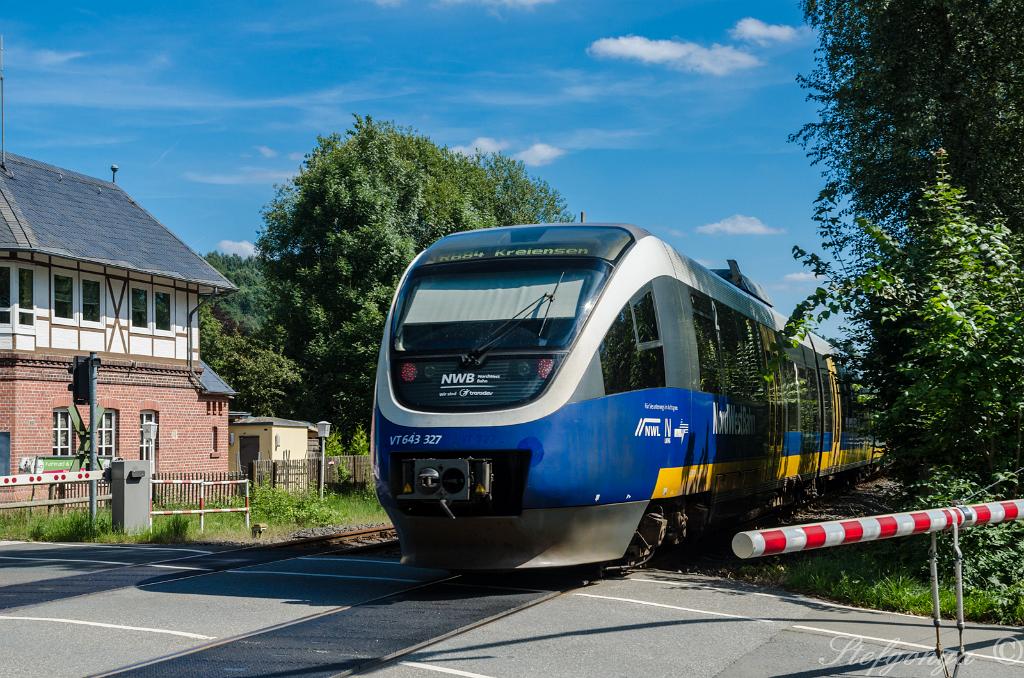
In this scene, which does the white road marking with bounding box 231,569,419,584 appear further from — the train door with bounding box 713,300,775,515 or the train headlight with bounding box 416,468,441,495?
the train door with bounding box 713,300,775,515

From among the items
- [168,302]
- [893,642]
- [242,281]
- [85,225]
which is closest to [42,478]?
[893,642]

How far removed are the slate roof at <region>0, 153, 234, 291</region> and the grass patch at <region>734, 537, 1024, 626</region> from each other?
22.5 metres

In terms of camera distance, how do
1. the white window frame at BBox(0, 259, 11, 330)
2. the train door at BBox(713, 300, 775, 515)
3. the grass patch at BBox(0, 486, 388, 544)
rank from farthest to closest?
the white window frame at BBox(0, 259, 11, 330)
the grass patch at BBox(0, 486, 388, 544)
the train door at BBox(713, 300, 775, 515)

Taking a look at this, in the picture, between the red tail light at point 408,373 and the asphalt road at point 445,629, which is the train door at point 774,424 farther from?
the red tail light at point 408,373

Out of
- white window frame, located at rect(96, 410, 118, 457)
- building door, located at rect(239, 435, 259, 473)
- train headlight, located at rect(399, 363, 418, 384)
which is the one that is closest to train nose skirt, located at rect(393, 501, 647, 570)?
train headlight, located at rect(399, 363, 418, 384)

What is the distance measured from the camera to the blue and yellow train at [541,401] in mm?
9781

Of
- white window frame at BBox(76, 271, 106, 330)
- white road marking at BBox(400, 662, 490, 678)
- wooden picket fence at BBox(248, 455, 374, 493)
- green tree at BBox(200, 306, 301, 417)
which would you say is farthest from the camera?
green tree at BBox(200, 306, 301, 417)

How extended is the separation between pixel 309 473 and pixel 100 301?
289 inches

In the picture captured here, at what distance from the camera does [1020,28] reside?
18.8m

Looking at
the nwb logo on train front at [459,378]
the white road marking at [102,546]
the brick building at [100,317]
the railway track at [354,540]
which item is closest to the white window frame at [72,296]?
the brick building at [100,317]

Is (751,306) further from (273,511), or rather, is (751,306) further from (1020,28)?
(273,511)

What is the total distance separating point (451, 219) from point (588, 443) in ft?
113

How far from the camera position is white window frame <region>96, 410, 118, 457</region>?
3069 cm

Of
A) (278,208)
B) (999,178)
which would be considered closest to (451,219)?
(278,208)
